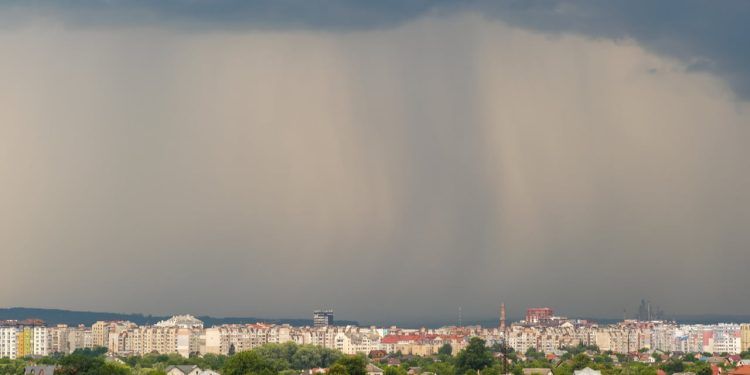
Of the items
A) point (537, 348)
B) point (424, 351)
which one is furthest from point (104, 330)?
point (537, 348)

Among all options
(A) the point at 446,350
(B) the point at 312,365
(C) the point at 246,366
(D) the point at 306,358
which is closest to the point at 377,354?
(A) the point at 446,350

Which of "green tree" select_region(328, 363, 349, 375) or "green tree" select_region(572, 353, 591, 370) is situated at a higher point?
"green tree" select_region(328, 363, 349, 375)

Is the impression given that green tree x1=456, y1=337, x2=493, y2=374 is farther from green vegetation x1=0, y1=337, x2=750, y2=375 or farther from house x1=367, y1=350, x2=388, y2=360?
house x1=367, y1=350, x2=388, y2=360

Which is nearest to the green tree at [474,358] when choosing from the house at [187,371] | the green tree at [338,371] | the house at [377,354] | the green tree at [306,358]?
the green tree at [306,358]

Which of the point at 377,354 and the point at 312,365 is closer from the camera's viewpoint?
the point at 312,365

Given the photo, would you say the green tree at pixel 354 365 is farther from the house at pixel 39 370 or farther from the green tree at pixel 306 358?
the green tree at pixel 306 358

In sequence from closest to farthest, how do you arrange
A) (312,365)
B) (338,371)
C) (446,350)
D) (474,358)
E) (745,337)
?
1. (338,371)
2. (474,358)
3. (312,365)
4. (446,350)
5. (745,337)

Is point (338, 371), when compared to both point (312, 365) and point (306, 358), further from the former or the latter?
point (306, 358)

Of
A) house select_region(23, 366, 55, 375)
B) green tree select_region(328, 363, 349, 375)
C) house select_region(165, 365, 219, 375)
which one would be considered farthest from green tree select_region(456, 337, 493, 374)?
house select_region(23, 366, 55, 375)
